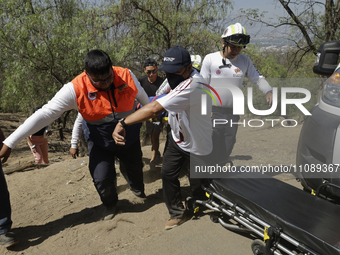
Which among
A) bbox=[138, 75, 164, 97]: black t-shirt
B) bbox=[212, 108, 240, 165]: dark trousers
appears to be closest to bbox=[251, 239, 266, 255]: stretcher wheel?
bbox=[212, 108, 240, 165]: dark trousers

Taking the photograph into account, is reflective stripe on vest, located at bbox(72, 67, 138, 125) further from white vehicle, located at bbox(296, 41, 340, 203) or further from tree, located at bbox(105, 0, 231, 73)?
tree, located at bbox(105, 0, 231, 73)

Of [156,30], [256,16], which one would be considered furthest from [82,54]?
[256,16]

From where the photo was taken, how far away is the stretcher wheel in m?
2.86

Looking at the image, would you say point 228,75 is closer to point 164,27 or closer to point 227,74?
point 227,74

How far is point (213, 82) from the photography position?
15.8 ft

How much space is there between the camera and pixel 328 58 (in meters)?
4.20

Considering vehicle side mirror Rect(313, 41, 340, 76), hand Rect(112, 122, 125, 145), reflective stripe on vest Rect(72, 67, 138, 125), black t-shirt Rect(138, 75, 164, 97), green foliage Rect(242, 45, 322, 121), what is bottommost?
green foliage Rect(242, 45, 322, 121)

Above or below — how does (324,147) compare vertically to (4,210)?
above

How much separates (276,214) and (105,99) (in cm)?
240

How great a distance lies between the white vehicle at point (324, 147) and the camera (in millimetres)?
3223

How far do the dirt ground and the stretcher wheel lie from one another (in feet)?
3.21

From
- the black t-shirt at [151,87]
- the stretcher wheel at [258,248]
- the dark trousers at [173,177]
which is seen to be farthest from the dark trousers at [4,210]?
the black t-shirt at [151,87]

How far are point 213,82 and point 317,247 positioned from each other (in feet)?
9.77

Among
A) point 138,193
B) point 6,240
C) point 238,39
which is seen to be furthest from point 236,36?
point 6,240
